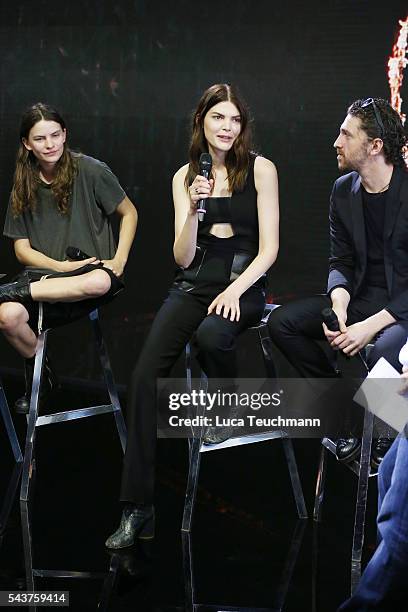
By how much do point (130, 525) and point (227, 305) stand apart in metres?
0.81

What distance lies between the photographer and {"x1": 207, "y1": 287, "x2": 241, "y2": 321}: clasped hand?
3475 mm

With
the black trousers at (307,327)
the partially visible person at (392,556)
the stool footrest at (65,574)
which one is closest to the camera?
the partially visible person at (392,556)

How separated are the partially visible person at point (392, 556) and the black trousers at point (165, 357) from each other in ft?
3.56

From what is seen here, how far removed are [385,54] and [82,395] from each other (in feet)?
7.52

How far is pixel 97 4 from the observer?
516 centimetres

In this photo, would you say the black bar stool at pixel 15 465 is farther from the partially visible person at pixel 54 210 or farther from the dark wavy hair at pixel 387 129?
the dark wavy hair at pixel 387 129

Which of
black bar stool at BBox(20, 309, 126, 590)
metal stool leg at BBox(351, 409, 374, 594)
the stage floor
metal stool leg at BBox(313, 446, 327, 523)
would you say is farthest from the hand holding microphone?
the stage floor

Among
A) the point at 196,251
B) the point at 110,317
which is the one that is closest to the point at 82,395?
the point at 110,317

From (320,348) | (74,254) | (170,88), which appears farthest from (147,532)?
(170,88)

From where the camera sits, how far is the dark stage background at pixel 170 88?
15.4 ft

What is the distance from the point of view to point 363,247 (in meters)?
3.59

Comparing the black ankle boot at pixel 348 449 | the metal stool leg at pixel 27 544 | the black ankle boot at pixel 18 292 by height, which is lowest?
the metal stool leg at pixel 27 544

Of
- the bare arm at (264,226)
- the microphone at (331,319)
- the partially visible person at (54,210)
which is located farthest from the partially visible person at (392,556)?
the partially visible person at (54,210)

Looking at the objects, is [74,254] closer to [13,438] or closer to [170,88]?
[13,438]
